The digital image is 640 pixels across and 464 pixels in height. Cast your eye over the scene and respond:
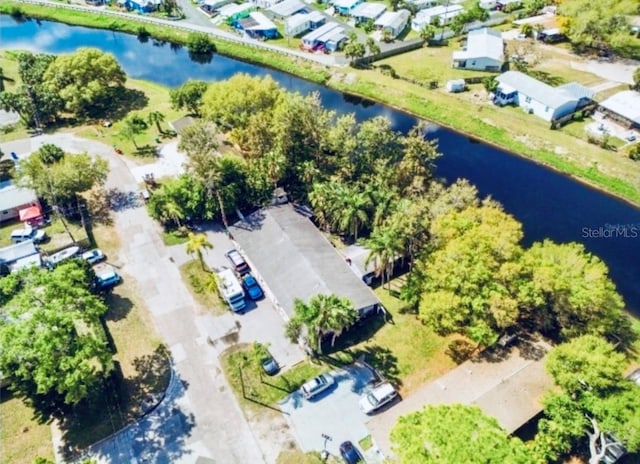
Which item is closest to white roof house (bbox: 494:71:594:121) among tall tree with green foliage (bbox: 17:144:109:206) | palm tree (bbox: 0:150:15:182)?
tall tree with green foliage (bbox: 17:144:109:206)

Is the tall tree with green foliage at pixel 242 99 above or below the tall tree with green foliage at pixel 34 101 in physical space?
above

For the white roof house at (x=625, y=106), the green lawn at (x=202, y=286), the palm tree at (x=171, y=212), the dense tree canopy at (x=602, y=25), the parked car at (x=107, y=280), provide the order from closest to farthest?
the green lawn at (x=202, y=286) → the parked car at (x=107, y=280) → the palm tree at (x=171, y=212) → the white roof house at (x=625, y=106) → the dense tree canopy at (x=602, y=25)

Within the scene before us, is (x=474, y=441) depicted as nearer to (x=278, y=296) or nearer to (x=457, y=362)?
(x=457, y=362)

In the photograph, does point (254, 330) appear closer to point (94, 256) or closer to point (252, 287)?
point (252, 287)

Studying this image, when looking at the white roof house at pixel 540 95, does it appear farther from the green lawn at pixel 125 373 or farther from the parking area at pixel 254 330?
the green lawn at pixel 125 373

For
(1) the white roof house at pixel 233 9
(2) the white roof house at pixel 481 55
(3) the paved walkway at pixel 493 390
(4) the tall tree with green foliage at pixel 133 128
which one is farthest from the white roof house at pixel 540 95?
(1) the white roof house at pixel 233 9

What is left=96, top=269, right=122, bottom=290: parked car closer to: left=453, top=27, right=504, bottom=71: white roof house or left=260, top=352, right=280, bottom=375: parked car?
left=260, top=352, right=280, bottom=375: parked car
